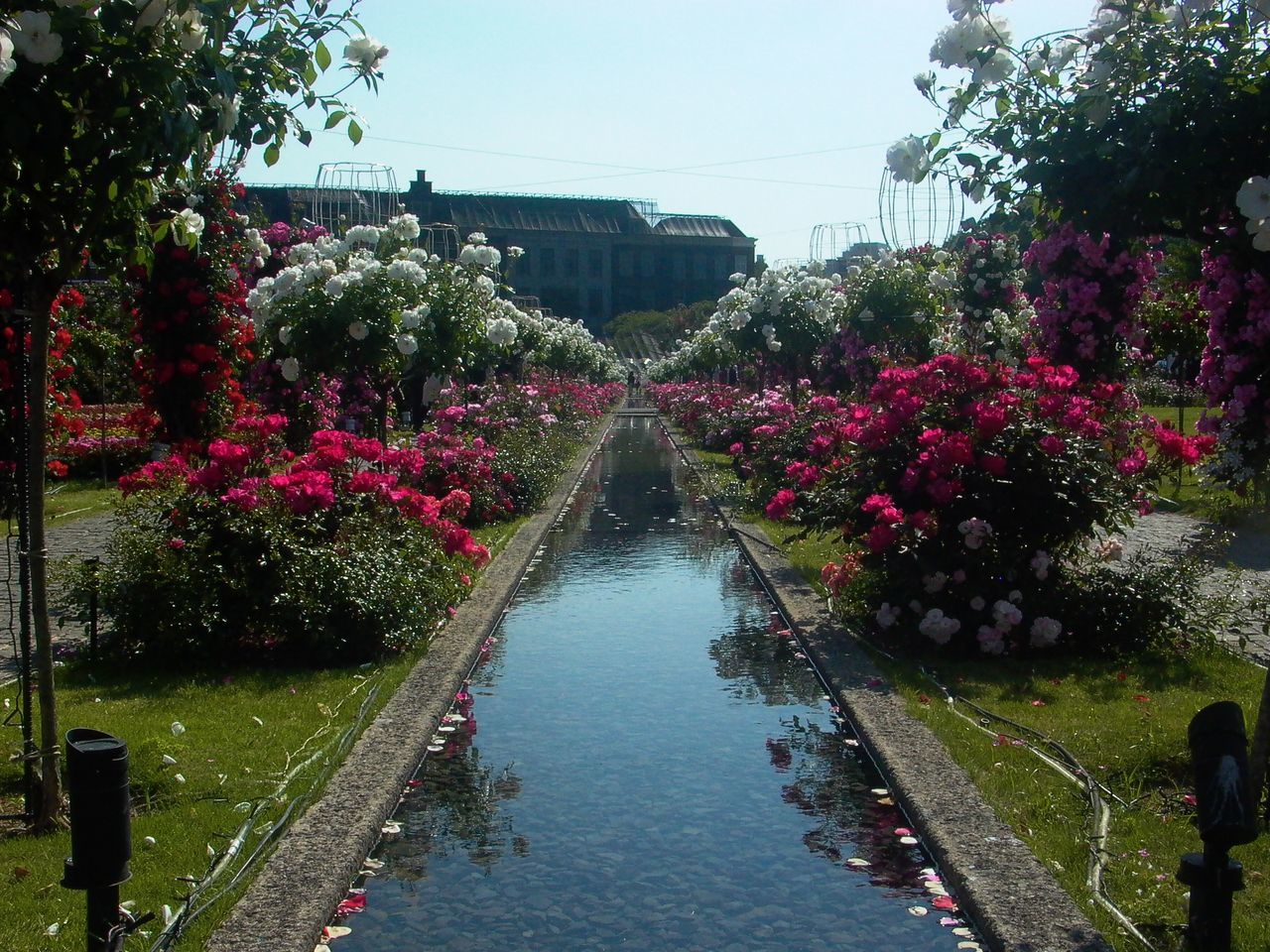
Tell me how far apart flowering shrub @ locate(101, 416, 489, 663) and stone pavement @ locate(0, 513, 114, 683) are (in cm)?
58

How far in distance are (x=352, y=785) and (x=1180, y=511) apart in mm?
12533

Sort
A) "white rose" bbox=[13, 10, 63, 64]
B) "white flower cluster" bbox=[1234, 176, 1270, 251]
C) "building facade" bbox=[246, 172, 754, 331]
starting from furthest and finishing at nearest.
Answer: "building facade" bbox=[246, 172, 754, 331], "white flower cluster" bbox=[1234, 176, 1270, 251], "white rose" bbox=[13, 10, 63, 64]

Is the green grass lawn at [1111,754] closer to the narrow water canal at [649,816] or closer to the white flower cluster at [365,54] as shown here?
the narrow water canal at [649,816]

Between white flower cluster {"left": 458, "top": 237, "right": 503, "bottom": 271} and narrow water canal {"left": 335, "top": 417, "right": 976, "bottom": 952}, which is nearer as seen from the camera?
narrow water canal {"left": 335, "top": 417, "right": 976, "bottom": 952}

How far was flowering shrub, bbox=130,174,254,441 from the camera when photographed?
548 inches

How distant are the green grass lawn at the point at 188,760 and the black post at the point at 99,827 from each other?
14.9 inches

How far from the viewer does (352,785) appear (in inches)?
A: 214

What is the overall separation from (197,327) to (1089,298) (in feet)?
30.1

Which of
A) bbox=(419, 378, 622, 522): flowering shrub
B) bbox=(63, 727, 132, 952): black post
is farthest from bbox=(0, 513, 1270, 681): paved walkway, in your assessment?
bbox=(419, 378, 622, 522): flowering shrub

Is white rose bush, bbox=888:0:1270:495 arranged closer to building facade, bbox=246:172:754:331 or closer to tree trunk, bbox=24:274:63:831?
tree trunk, bbox=24:274:63:831

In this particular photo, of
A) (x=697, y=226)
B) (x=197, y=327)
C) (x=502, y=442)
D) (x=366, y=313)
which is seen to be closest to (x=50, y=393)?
(x=366, y=313)

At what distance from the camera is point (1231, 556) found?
39.0 ft

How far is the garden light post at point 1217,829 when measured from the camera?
362 centimetres

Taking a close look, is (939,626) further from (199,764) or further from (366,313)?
(366,313)
